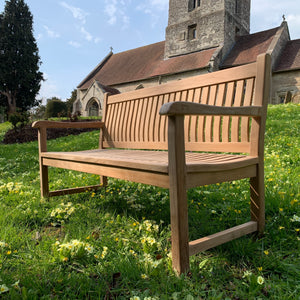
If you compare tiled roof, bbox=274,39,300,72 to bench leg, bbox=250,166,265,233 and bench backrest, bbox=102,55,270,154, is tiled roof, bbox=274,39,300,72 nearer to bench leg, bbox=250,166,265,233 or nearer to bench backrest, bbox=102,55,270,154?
bench backrest, bbox=102,55,270,154

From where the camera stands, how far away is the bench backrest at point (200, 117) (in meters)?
1.75

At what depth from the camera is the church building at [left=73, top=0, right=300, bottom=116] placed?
58.5 ft

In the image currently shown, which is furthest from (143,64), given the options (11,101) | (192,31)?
(11,101)

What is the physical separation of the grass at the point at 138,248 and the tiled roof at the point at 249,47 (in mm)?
17178

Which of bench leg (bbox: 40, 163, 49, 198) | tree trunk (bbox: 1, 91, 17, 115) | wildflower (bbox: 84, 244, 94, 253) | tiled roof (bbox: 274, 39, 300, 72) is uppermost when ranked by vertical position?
tiled roof (bbox: 274, 39, 300, 72)

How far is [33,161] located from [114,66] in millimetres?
22864

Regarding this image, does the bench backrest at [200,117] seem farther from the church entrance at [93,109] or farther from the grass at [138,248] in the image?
the church entrance at [93,109]

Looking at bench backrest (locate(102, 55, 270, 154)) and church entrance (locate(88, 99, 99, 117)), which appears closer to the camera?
bench backrest (locate(102, 55, 270, 154))

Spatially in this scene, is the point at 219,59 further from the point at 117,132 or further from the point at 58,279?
the point at 58,279

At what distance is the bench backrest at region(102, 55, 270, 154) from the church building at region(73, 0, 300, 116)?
1619 centimetres

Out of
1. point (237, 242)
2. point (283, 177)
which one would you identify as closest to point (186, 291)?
point (237, 242)

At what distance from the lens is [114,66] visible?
26.3 m

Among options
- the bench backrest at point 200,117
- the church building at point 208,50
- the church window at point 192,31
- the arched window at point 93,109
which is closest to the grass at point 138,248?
the bench backrest at point 200,117

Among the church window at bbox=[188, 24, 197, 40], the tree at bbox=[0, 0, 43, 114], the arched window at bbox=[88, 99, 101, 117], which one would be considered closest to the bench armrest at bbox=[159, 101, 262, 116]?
the church window at bbox=[188, 24, 197, 40]
